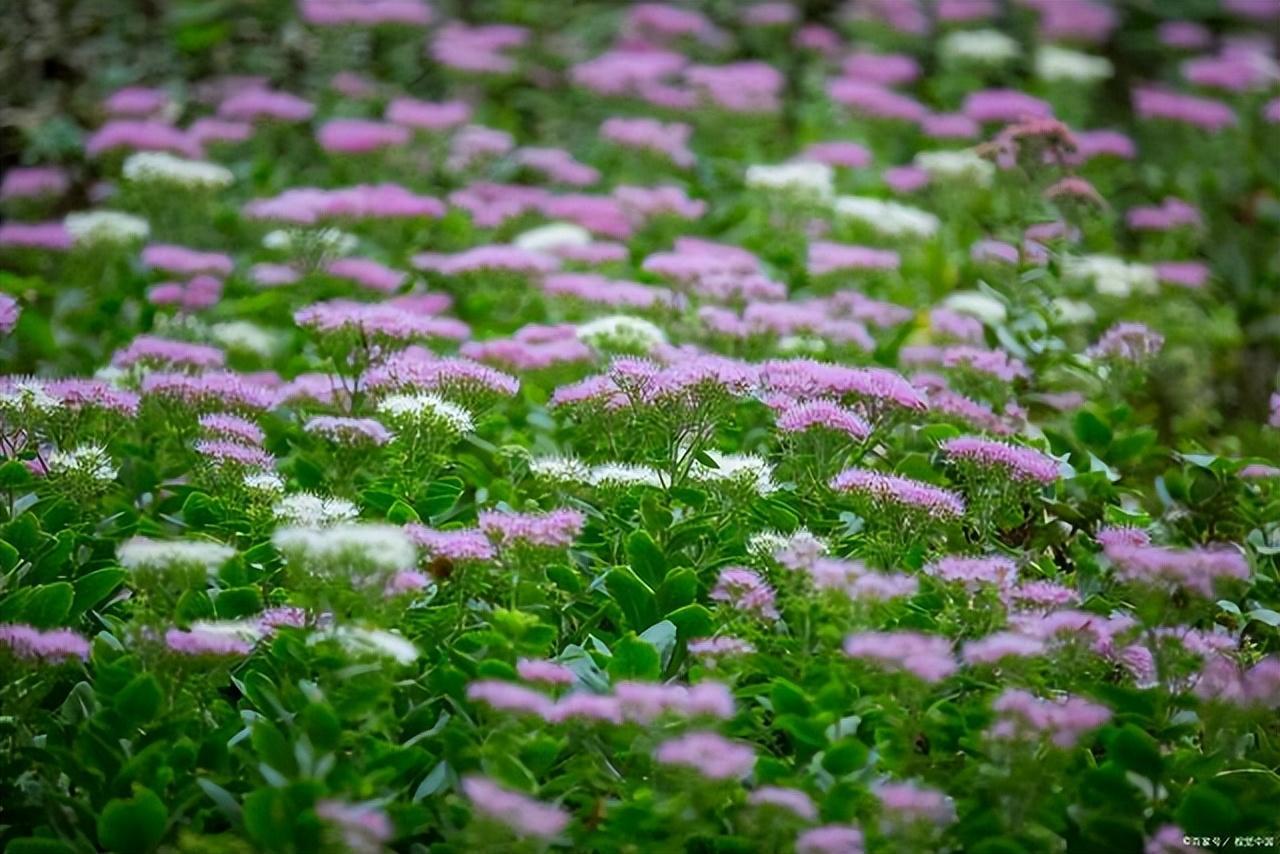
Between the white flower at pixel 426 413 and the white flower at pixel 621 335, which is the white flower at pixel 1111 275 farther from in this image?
the white flower at pixel 426 413

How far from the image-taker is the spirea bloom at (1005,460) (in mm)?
2344

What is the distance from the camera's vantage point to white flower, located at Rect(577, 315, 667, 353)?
2967mm

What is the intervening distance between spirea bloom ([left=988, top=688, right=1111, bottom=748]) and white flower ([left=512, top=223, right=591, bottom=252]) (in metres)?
2.19

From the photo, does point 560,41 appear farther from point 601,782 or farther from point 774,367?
point 601,782

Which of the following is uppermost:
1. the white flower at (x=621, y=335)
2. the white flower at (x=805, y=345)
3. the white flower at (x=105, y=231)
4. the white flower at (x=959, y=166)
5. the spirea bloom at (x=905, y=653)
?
the spirea bloom at (x=905, y=653)

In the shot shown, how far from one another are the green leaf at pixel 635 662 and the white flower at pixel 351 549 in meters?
0.35

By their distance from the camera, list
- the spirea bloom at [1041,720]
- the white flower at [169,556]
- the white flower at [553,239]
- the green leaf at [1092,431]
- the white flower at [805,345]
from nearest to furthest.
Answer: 1. the spirea bloom at [1041,720]
2. the white flower at [169,556]
3. the green leaf at [1092,431]
4. the white flower at [805,345]
5. the white flower at [553,239]

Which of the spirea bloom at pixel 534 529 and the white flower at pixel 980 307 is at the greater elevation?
the spirea bloom at pixel 534 529

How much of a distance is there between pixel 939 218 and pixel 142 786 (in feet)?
11.1

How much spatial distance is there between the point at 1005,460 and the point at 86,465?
139 centimetres

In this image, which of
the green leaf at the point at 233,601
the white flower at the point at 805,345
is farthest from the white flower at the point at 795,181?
the green leaf at the point at 233,601

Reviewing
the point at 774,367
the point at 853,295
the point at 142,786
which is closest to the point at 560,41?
the point at 853,295

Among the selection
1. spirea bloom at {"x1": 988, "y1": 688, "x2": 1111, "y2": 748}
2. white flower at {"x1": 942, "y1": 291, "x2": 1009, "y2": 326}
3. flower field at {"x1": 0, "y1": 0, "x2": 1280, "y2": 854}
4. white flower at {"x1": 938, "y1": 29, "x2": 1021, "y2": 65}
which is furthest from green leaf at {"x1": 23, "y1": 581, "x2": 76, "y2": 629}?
white flower at {"x1": 938, "y1": 29, "x2": 1021, "y2": 65}

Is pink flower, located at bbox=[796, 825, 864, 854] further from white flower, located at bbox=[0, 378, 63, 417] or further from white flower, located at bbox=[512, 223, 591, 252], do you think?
white flower, located at bbox=[512, 223, 591, 252]
